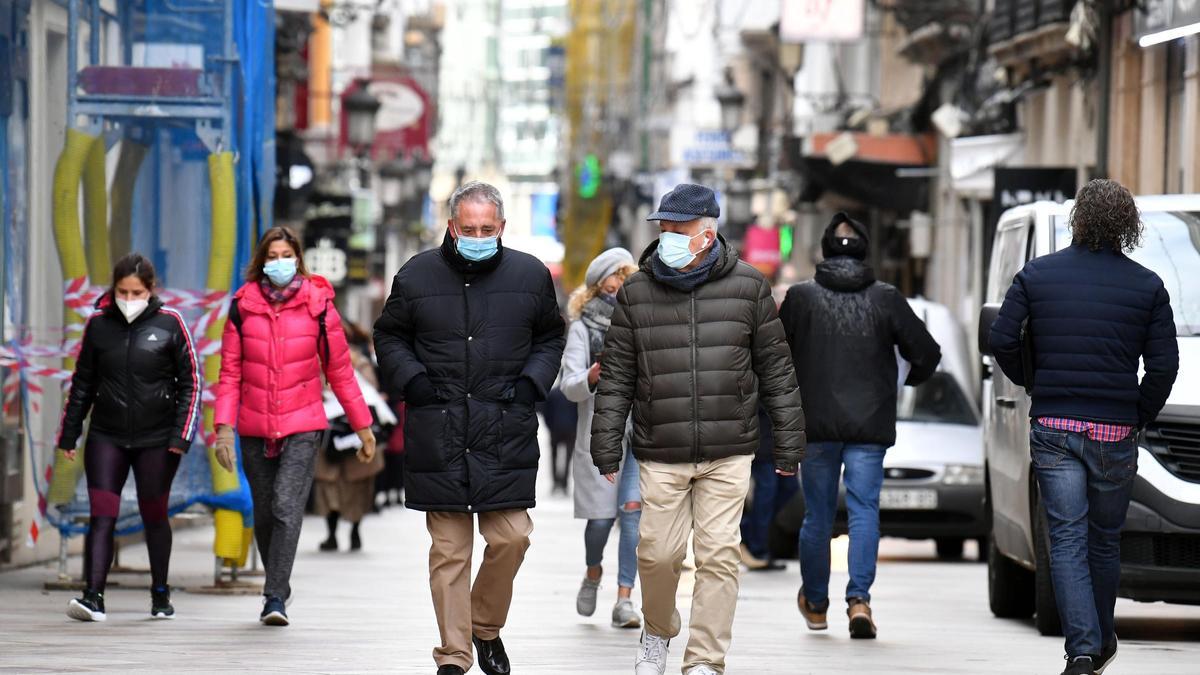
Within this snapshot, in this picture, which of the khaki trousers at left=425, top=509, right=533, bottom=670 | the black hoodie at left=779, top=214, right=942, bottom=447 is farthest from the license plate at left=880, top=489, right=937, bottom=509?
the khaki trousers at left=425, top=509, right=533, bottom=670

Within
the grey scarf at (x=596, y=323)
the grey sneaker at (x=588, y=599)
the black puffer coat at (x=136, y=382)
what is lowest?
the grey sneaker at (x=588, y=599)

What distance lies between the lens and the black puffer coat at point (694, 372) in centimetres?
976

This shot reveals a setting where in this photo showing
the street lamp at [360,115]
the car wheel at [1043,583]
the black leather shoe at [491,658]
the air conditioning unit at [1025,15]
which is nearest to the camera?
the black leather shoe at [491,658]

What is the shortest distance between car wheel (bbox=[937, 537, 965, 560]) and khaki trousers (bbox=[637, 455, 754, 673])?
11615 millimetres

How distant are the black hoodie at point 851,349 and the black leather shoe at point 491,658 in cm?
257

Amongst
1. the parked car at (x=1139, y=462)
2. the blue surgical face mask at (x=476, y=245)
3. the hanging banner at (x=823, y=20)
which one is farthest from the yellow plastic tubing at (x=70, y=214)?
the hanging banner at (x=823, y=20)

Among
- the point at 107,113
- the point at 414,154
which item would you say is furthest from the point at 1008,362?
the point at 414,154

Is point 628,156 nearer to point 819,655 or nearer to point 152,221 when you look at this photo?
point 152,221

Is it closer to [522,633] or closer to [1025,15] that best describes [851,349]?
[522,633]

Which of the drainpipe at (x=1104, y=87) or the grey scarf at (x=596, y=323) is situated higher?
the drainpipe at (x=1104, y=87)

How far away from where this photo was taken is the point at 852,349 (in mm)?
12242

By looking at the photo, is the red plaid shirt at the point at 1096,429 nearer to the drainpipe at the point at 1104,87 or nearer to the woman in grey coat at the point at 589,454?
the woman in grey coat at the point at 589,454

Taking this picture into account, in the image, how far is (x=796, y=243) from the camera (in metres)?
49.1

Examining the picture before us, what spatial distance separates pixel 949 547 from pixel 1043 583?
8.99 meters
